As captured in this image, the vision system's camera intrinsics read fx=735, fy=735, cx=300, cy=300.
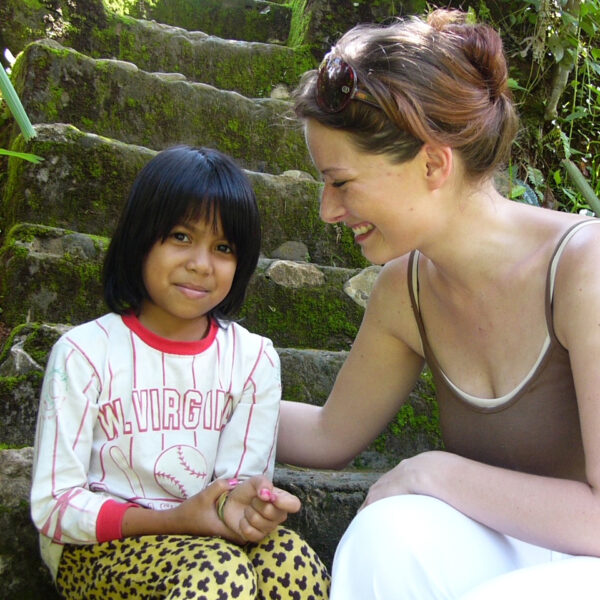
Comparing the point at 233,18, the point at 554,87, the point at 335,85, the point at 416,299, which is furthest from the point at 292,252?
the point at 233,18

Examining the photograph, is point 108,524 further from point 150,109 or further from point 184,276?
point 150,109

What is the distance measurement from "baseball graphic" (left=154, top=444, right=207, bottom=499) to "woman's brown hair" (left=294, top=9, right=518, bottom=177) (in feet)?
2.30

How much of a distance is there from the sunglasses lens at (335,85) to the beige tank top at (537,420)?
18.5 inches

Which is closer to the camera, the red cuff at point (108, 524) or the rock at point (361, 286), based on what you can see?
the red cuff at point (108, 524)

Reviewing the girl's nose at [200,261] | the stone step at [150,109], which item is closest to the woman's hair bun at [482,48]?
the girl's nose at [200,261]

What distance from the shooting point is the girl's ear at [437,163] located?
1333 mm

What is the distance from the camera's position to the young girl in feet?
4.26

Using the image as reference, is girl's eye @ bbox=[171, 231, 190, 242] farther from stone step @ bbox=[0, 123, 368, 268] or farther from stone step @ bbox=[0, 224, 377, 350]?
stone step @ bbox=[0, 123, 368, 268]

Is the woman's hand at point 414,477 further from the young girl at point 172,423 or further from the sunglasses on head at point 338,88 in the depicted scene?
the sunglasses on head at point 338,88

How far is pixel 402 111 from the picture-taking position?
1.28 meters

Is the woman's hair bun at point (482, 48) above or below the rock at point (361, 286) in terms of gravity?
above

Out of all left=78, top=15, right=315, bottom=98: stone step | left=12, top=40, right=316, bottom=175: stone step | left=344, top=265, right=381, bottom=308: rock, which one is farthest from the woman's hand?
left=78, top=15, right=315, bottom=98: stone step

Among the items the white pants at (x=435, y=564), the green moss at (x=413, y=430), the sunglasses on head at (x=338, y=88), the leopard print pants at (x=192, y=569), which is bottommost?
the green moss at (x=413, y=430)

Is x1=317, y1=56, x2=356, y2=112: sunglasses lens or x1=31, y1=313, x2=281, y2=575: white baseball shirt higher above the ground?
x1=317, y1=56, x2=356, y2=112: sunglasses lens
